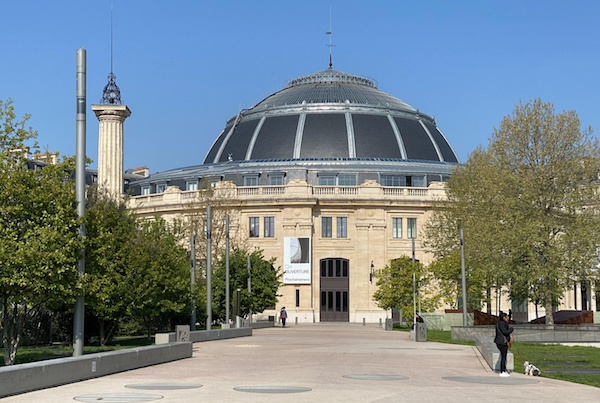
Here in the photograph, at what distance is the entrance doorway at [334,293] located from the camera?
77750 millimetres

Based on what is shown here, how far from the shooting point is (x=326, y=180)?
3273 inches

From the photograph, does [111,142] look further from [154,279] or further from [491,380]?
[491,380]

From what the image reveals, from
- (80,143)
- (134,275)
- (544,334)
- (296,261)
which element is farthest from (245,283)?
(80,143)

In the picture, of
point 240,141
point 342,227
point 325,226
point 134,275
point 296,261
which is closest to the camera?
point 134,275

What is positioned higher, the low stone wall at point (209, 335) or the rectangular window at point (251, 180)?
the rectangular window at point (251, 180)

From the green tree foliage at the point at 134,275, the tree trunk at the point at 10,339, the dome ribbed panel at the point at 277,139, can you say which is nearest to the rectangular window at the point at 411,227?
the dome ribbed panel at the point at 277,139

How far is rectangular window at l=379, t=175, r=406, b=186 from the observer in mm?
82688

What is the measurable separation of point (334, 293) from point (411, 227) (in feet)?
31.3

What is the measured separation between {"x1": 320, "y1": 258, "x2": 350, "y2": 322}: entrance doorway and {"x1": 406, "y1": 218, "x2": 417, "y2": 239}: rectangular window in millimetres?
6317

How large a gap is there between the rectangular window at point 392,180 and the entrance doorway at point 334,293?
30.7ft

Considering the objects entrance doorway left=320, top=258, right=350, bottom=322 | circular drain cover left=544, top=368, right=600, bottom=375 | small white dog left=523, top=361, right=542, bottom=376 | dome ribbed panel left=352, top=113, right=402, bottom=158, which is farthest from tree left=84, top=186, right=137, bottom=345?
dome ribbed panel left=352, top=113, right=402, bottom=158

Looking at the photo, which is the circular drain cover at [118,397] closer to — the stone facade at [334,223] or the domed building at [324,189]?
the domed building at [324,189]

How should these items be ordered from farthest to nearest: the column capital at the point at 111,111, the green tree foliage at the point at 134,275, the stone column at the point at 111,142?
1. the column capital at the point at 111,111
2. the stone column at the point at 111,142
3. the green tree foliage at the point at 134,275

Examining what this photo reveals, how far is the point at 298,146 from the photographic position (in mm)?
87562
